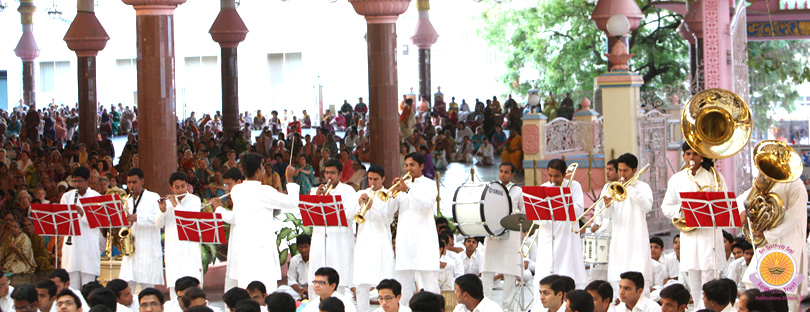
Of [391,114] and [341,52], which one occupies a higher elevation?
[341,52]

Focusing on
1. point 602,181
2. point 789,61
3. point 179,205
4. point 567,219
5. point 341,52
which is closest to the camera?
point 567,219

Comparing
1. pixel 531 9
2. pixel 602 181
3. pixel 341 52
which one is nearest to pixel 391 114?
pixel 602 181

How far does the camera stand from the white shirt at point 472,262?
11.3 meters

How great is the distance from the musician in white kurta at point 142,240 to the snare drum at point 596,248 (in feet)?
12.8

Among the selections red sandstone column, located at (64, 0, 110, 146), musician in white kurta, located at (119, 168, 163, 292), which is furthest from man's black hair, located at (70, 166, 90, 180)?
red sandstone column, located at (64, 0, 110, 146)

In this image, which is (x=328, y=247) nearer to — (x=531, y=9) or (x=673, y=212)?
(x=673, y=212)

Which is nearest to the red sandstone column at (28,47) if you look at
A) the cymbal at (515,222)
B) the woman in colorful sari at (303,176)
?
the woman in colorful sari at (303,176)

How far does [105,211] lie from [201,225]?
3.61 feet

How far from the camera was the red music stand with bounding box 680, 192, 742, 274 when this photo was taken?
8391 mm

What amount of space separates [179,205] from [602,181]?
821 centimetres

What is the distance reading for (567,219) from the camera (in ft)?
29.2

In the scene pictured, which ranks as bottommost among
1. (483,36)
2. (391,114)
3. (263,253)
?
(263,253)

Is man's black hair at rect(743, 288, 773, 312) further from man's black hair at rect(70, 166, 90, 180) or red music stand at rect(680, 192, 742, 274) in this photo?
man's black hair at rect(70, 166, 90, 180)

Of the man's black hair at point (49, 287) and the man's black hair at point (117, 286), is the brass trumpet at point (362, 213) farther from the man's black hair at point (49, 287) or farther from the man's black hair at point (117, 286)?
the man's black hair at point (49, 287)
